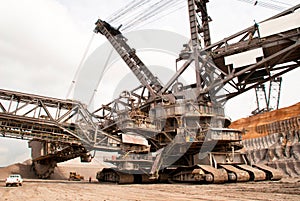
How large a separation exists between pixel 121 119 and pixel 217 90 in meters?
10.4

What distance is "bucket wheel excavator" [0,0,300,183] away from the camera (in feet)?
66.9

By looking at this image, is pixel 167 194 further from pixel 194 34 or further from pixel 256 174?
pixel 194 34

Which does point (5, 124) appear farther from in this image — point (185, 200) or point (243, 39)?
point (243, 39)

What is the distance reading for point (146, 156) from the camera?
2333 centimetres

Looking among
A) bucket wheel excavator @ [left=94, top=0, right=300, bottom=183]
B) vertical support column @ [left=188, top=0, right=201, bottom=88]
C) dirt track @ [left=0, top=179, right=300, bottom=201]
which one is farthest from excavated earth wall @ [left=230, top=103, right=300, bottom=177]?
dirt track @ [left=0, top=179, right=300, bottom=201]

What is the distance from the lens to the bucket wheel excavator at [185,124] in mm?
20391

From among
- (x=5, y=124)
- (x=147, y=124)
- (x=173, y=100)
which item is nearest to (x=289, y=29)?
(x=173, y=100)

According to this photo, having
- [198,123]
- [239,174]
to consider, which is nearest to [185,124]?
[198,123]

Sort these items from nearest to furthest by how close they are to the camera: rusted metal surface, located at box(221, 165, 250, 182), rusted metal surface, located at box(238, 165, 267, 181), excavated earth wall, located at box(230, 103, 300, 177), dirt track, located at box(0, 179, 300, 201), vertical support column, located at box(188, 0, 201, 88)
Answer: dirt track, located at box(0, 179, 300, 201)
rusted metal surface, located at box(221, 165, 250, 182)
rusted metal surface, located at box(238, 165, 267, 181)
vertical support column, located at box(188, 0, 201, 88)
excavated earth wall, located at box(230, 103, 300, 177)

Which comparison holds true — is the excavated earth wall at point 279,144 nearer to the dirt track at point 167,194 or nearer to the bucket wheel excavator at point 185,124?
the bucket wheel excavator at point 185,124

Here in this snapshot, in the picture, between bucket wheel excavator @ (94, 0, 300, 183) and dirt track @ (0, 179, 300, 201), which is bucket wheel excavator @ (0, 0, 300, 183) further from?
dirt track @ (0, 179, 300, 201)

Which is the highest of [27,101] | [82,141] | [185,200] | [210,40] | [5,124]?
[210,40]

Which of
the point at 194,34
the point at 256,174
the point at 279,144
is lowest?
the point at 256,174

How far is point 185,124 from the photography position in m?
24.3
